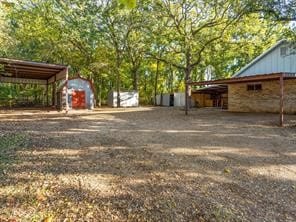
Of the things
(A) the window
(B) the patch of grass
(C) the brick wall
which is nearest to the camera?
(B) the patch of grass

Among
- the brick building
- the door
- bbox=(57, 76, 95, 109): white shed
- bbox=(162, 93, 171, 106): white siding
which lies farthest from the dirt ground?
bbox=(162, 93, 171, 106): white siding

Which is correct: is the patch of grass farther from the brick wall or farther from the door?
the brick wall

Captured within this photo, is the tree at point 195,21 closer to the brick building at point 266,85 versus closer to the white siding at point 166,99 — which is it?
the brick building at point 266,85

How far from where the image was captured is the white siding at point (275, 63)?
14.7 m

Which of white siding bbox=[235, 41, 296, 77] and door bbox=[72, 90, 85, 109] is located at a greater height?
white siding bbox=[235, 41, 296, 77]

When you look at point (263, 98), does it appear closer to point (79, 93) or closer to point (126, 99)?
point (79, 93)

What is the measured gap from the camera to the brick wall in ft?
49.1

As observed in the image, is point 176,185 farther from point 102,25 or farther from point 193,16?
point 102,25

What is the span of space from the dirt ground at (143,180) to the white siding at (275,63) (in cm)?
986

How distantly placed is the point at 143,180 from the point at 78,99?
1645cm

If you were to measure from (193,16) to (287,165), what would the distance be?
16101 mm

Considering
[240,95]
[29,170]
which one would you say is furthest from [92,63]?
[29,170]

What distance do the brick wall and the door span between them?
1136cm

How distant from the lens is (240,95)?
1792 cm
